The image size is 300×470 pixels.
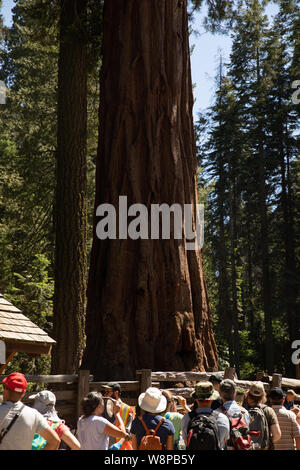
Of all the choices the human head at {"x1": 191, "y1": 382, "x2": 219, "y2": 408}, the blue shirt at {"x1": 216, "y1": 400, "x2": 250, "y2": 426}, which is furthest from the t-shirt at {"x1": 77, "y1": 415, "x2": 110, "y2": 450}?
the blue shirt at {"x1": 216, "y1": 400, "x2": 250, "y2": 426}

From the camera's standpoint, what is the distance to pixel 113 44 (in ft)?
38.2

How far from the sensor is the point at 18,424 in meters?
4.52

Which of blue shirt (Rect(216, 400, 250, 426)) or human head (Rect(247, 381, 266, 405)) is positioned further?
human head (Rect(247, 381, 266, 405))

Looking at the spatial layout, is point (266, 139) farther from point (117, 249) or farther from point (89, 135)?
point (117, 249)

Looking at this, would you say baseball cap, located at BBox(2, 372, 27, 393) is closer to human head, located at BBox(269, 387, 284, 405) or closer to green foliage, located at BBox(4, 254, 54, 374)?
human head, located at BBox(269, 387, 284, 405)

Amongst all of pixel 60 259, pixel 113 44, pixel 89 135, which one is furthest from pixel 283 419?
pixel 89 135

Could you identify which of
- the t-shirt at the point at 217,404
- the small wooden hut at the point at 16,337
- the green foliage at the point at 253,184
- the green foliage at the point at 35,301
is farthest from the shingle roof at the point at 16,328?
the green foliage at the point at 253,184

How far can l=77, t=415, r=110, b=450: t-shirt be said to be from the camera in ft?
16.7

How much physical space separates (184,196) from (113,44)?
351 centimetres

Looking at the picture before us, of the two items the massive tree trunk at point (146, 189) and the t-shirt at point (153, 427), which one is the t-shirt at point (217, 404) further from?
the massive tree trunk at point (146, 189)

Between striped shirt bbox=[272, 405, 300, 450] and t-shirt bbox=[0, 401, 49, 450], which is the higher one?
t-shirt bbox=[0, 401, 49, 450]

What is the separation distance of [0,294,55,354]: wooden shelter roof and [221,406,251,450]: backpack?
401 cm

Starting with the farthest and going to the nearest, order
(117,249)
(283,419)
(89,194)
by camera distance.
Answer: (89,194), (117,249), (283,419)

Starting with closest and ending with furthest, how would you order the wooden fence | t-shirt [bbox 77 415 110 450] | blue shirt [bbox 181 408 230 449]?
1. blue shirt [bbox 181 408 230 449]
2. t-shirt [bbox 77 415 110 450]
3. the wooden fence
